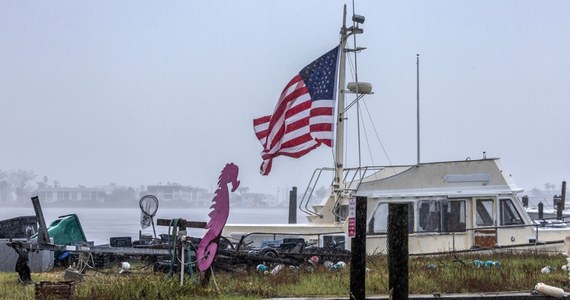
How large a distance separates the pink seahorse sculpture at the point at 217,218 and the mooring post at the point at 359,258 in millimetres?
2477

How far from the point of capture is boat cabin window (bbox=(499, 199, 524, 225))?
22656 mm

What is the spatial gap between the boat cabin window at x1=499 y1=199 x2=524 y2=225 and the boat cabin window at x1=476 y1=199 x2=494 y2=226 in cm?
35

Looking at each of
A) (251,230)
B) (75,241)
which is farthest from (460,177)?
(75,241)

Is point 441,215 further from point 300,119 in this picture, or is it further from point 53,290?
point 53,290

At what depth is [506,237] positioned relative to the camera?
2238 centimetres

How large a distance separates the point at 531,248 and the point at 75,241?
42.8ft

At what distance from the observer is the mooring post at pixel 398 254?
40.1ft

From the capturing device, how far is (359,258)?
12930mm

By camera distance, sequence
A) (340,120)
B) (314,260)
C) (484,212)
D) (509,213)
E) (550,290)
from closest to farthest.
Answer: (550,290) → (314,260) → (484,212) → (509,213) → (340,120)

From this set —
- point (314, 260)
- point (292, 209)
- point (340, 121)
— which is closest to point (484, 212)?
point (340, 121)

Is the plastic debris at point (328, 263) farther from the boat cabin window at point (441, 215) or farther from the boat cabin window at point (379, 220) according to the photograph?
the boat cabin window at point (441, 215)

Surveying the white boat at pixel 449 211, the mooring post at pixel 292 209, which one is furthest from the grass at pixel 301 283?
the mooring post at pixel 292 209

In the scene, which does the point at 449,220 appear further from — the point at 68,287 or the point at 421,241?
the point at 68,287

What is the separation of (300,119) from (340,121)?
1.99 metres
